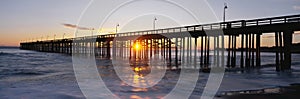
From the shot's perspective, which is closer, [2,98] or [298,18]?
[2,98]

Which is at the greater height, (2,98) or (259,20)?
(259,20)

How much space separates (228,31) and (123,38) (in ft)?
86.7

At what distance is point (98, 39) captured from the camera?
58.9m

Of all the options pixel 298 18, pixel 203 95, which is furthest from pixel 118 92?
pixel 298 18

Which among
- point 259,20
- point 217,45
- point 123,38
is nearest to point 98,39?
point 123,38

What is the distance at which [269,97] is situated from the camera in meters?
11.1

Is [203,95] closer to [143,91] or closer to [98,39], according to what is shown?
[143,91]

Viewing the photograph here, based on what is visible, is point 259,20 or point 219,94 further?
point 259,20

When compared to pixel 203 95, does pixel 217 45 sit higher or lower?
higher

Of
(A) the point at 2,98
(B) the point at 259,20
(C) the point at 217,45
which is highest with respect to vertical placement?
(B) the point at 259,20

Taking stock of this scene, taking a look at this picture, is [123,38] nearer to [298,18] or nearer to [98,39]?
[98,39]

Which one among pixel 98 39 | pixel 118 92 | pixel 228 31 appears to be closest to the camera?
pixel 118 92

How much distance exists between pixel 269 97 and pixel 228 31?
14.1 m

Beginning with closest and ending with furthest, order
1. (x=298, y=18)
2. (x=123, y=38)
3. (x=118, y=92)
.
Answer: (x=118, y=92) < (x=298, y=18) < (x=123, y=38)
